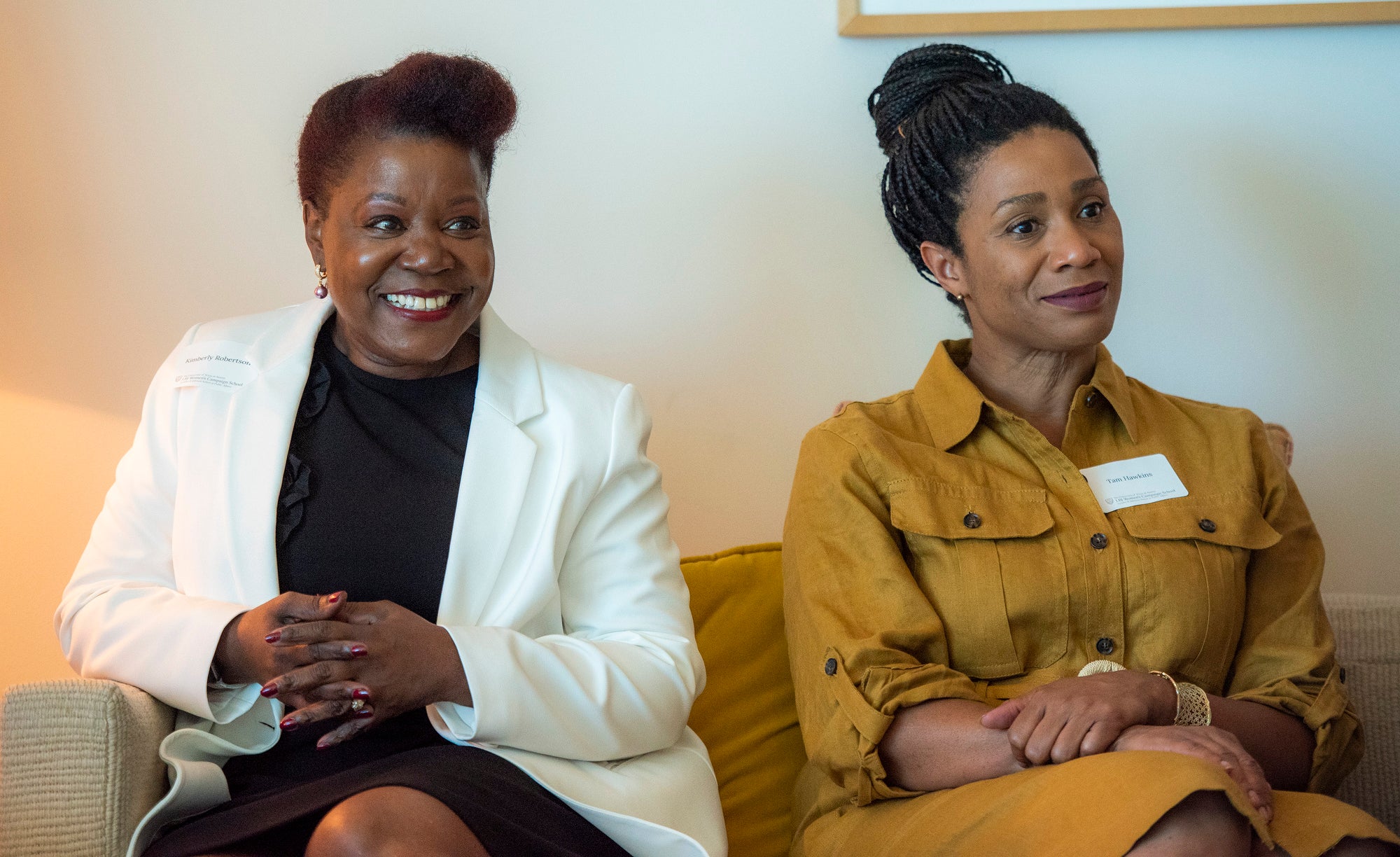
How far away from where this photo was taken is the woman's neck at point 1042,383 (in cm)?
205

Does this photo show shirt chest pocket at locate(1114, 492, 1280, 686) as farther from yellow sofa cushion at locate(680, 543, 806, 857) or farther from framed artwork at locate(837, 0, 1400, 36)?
framed artwork at locate(837, 0, 1400, 36)

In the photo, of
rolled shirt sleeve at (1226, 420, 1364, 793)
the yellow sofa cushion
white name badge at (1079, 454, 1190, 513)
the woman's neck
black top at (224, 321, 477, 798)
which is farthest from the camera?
the yellow sofa cushion

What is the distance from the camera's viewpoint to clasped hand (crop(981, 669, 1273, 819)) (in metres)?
1.50

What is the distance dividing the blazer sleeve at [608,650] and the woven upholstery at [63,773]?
401 millimetres

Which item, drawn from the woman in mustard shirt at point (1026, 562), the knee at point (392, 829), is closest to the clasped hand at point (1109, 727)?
the woman in mustard shirt at point (1026, 562)

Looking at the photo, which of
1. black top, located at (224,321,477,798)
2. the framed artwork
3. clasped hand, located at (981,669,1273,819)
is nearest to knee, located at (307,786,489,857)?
black top, located at (224,321,477,798)

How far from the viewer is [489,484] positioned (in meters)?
1.86

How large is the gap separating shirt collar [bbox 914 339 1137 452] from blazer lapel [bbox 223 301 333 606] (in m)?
0.99

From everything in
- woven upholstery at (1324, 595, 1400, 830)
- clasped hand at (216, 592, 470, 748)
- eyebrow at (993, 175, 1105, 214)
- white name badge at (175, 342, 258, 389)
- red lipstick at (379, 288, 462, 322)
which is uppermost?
eyebrow at (993, 175, 1105, 214)

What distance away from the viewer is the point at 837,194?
2.68 meters

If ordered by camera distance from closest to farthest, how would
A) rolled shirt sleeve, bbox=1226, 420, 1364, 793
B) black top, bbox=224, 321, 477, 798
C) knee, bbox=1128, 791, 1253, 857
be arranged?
1. knee, bbox=1128, 791, 1253, 857
2. black top, bbox=224, 321, 477, 798
3. rolled shirt sleeve, bbox=1226, 420, 1364, 793

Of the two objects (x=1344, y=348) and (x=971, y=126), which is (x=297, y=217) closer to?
(x=971, y=126)

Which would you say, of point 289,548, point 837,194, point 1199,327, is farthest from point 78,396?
point 1199,327

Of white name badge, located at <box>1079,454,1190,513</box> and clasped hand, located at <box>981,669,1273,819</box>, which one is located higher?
white name badge, located at <box>1079,454,1190,513</box>
